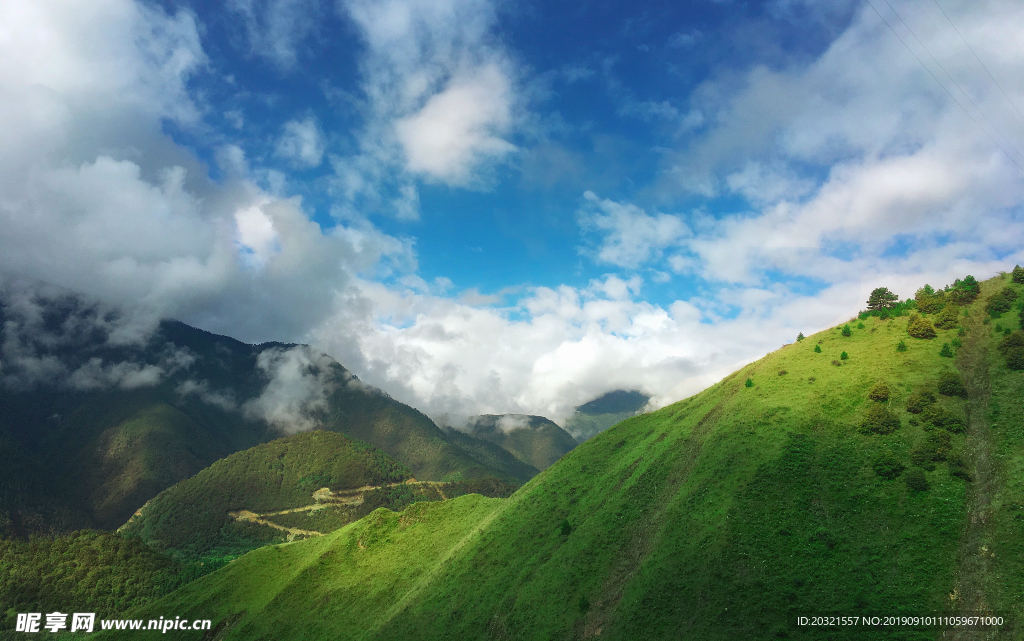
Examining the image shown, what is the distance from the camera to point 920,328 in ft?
232

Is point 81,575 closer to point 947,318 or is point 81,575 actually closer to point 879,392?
point 879,392

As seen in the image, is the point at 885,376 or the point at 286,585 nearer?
the point at 885,376

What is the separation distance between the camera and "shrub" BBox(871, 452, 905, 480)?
5231 centimetres

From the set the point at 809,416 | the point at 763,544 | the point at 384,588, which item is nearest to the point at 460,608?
the point at 384,588

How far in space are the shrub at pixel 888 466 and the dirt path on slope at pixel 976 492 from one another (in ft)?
19.2

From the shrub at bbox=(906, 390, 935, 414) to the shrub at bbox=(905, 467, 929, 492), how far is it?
9.89 m

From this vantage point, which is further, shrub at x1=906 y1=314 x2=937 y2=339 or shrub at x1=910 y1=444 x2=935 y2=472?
shrub at x1=906 y1=314 x2=937 y2=339

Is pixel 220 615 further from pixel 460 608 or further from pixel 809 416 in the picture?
pixel 809 416

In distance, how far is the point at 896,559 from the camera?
4444cm

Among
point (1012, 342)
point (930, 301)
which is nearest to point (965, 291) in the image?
point (930, 301)

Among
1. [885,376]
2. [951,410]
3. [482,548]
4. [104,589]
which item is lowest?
[104,589]

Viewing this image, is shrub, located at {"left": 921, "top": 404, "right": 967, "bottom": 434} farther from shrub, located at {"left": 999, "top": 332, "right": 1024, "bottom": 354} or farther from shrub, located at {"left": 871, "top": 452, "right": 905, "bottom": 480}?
shrub, located at {"left": 999, "top": 332, "right": 1024, "bottom": 354}

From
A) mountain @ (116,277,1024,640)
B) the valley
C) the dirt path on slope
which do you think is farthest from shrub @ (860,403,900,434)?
the dirt path on slope

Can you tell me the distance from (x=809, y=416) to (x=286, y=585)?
4151 inches
